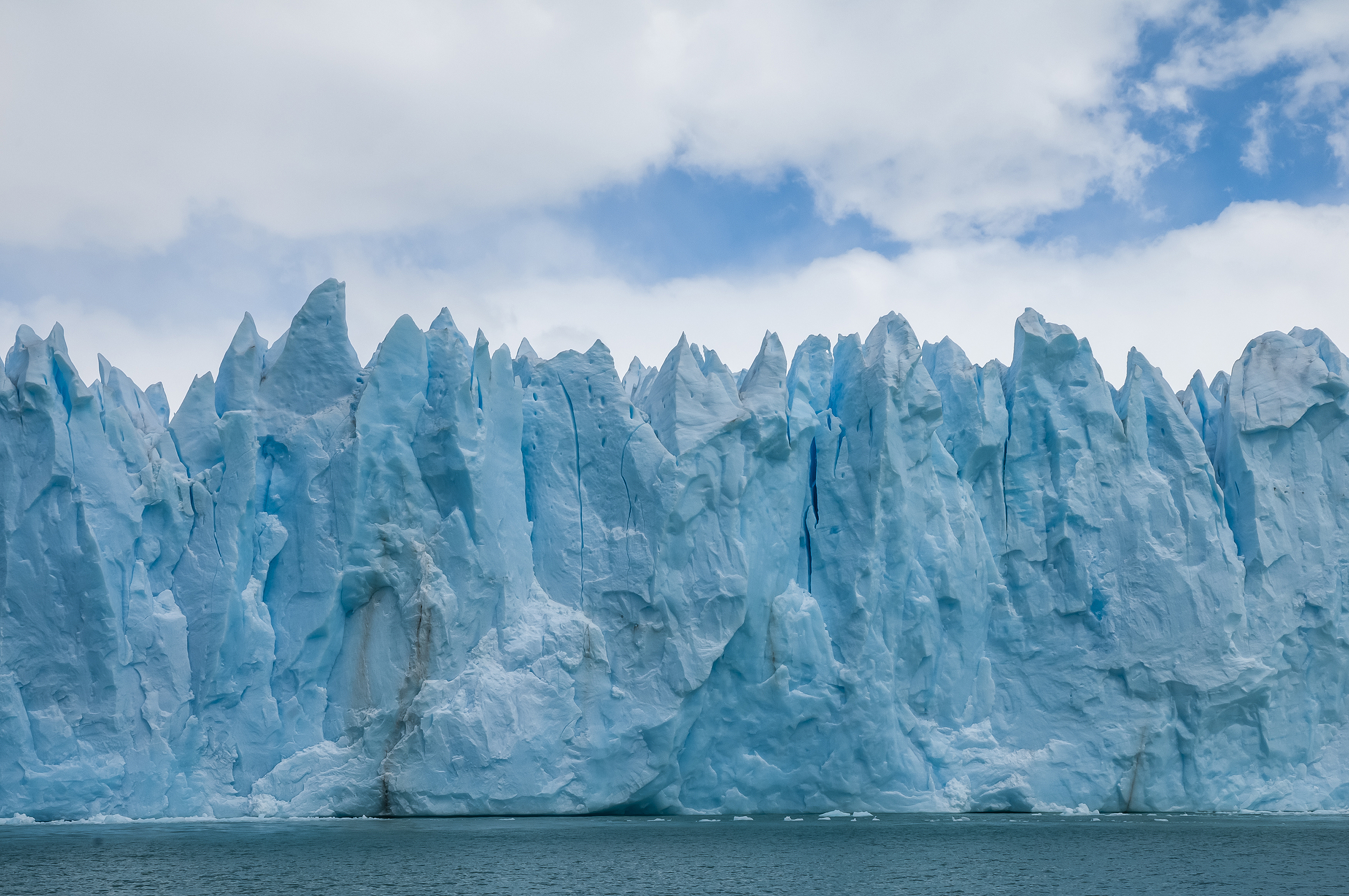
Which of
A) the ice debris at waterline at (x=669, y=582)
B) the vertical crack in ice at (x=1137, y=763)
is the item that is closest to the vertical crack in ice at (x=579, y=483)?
the ice debris at waterline at (x=669, y=582)

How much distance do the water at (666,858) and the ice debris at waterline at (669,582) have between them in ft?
3.66

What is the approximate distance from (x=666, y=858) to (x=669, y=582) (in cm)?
566

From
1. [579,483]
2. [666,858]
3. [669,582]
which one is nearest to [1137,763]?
[669,582]

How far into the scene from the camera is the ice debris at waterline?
18.0m

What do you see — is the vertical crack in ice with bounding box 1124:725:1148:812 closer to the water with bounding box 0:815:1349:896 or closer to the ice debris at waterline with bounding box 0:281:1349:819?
the ice debris at waterline with bounding box 0:281:1349:819

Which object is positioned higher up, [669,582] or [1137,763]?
[669,582]

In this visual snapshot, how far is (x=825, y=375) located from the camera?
73.1 ft

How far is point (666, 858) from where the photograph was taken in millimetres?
14500

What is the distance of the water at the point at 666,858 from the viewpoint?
1224cm

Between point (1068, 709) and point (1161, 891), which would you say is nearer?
point (1161, 891)

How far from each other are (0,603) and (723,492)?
37.1ft

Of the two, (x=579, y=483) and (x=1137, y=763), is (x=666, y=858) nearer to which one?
(x=579, y=483)

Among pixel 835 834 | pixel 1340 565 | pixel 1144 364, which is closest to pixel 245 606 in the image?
pixel 835 834

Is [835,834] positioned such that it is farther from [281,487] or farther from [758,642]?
[281,487]
